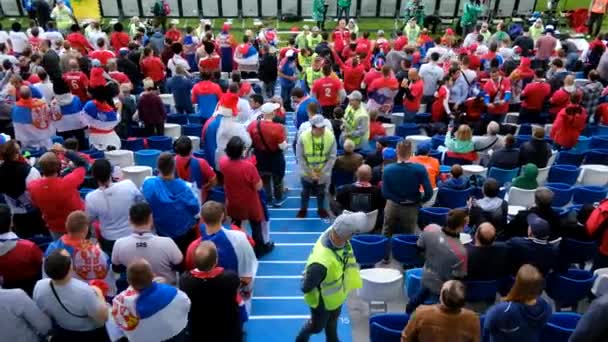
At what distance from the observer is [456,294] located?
331cm

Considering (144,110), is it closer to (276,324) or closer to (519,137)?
(276,324)

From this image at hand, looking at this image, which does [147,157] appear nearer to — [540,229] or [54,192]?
[54,192]

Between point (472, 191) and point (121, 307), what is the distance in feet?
14.2

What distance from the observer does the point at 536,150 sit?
23.9ft

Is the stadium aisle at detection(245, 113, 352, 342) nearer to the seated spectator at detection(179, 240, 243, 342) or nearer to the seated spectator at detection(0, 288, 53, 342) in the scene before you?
the seated spectator at detection(179, 240, 243, 342)

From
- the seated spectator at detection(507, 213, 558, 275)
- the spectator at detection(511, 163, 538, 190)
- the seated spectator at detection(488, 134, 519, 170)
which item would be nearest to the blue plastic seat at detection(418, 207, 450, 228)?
the spectator at detection(511, 163, 538, 190)

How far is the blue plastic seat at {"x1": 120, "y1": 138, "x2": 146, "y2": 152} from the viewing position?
8.19 metres

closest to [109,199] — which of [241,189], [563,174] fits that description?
[241,189]

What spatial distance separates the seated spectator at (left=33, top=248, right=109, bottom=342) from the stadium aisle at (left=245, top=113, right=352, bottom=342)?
5.86ft

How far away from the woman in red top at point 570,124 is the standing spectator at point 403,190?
385cm

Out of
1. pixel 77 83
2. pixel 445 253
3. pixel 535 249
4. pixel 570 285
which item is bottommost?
pixel 570 285

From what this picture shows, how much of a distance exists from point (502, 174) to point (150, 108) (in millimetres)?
5054

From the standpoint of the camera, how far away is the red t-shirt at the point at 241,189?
18.8 feet

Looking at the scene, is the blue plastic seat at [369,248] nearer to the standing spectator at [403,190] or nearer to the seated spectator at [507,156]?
the standing spectator at [403,190]
